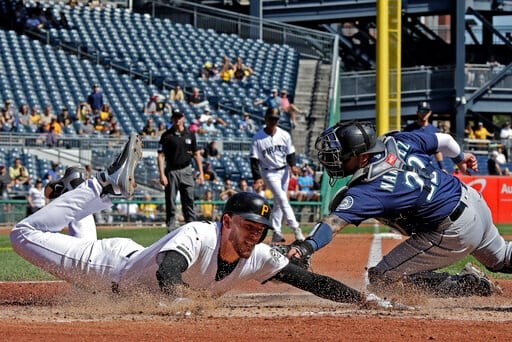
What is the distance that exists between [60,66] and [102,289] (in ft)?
75.3

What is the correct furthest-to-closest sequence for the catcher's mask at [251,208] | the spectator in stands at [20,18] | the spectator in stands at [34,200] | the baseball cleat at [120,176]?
1. the spectator in stands at [20,18]
2. the spectator in stands at [34,200]
3. the baseball cleat at [120,176]
4. the catcher's mask at [251,208]

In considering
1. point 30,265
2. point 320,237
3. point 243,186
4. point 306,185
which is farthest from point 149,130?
point 320,237

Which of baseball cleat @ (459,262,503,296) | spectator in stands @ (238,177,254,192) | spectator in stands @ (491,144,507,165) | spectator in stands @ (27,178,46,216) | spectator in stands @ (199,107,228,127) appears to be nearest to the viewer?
baseball cleat @ (459,262,503,296)

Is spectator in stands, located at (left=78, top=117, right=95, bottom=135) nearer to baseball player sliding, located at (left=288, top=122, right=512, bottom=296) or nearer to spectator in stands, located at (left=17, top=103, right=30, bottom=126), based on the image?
spectator in stands, located at (left=17, top=103, right=30, bottom=126)

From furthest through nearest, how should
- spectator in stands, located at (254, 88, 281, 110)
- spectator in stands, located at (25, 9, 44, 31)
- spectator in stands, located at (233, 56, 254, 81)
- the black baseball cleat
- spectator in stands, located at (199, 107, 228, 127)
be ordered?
1. spectator in stands, located at (25, 9, 44, 31)
2. spectator in stands, located at (233, 56, 254, 81)
3. spectator in stands, located at (254, 88, 281, 110)
4. spectator in stands, located at (199, 107, 228, 127)
5. the black baseball cleat

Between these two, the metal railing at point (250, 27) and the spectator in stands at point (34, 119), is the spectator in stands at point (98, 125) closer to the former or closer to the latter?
the spectator in stands at point (34, 119)

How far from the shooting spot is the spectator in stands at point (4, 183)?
2075cm

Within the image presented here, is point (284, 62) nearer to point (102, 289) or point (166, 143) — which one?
point (166, 143)

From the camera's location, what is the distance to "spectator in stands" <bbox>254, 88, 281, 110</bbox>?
2714cm

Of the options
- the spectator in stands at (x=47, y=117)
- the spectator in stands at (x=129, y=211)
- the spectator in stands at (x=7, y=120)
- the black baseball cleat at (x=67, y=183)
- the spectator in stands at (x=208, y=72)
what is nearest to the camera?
the black baseball cleat at (x=67, y=183)

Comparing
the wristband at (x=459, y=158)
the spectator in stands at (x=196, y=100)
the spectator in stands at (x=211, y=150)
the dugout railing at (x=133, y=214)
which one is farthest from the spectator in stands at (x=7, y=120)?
the wristband at (x=459, y=158)

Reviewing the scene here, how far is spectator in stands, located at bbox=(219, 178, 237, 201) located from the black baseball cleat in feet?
46.0

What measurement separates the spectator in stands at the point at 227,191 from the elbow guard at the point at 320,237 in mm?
15598

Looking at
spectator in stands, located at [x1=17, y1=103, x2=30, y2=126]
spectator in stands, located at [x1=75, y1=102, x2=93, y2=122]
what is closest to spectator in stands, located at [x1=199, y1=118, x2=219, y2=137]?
spectator in stands, located at [x1=75, y1=102, x2=93, y2=122]
